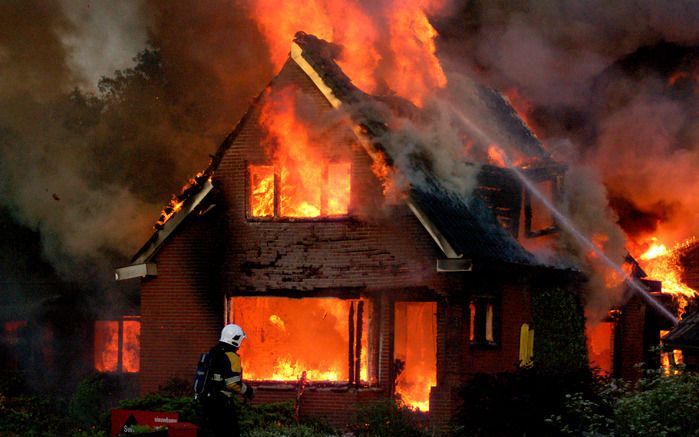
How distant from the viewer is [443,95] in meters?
22.8

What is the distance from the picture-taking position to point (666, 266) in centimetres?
2677

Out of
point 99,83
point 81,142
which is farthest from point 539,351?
point 99,83

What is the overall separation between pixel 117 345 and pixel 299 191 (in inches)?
335

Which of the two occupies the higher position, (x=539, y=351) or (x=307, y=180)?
(x=307, y=180)

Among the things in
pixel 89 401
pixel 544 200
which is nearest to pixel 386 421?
pixel 544 200

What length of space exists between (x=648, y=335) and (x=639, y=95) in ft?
25.8

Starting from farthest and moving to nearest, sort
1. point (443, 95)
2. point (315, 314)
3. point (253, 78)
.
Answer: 1. point (253, 78)
2. point (443, 95)
3. point (315, 314)

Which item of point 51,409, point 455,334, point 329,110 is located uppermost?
point 329,110

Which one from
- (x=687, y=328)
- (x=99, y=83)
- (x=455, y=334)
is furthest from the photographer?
(x=99, y=83)

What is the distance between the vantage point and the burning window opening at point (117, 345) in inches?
1046

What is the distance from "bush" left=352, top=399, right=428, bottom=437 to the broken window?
3.80m

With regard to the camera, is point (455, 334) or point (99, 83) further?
point (99, 83)

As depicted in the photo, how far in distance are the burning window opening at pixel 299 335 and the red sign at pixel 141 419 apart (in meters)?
5.27

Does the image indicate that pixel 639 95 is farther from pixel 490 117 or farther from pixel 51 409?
pixel 51 409
